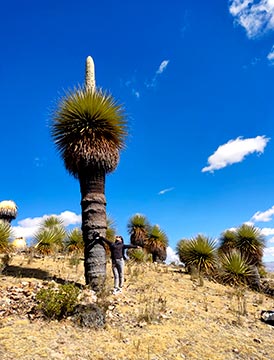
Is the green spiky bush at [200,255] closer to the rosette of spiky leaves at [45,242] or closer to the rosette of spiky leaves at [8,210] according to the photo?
the rosette of spiky leaves at [45,242]

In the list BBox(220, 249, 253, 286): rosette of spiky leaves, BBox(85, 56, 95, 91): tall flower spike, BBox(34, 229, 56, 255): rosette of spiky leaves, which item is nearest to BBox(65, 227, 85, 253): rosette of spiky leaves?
BBox(34, 229, 56, 255): rosette of spiky leaves

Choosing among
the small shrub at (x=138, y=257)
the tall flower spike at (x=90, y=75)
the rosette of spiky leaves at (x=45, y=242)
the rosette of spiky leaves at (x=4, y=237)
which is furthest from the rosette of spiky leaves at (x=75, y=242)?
the tall flower spike at (x=90, y=75)

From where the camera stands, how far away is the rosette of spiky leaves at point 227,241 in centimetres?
1911

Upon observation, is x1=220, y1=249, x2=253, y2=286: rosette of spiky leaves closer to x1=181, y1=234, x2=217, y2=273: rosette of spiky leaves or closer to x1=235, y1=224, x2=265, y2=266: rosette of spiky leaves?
x1=181, y1=234, x2=217, y2=273: rosette of spiky leaves

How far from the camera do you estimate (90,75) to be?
12.5 meters

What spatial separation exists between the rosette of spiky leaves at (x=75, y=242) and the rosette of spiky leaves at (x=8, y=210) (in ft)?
17.4

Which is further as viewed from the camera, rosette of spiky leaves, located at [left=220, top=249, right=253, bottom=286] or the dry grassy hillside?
rosette of spiky leaves, located at [left=220, top=249, right=253, bottom=286]

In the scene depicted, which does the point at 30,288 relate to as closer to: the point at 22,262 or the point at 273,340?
the point at 22,262

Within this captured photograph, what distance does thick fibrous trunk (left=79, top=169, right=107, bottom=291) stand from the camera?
32.7 ft

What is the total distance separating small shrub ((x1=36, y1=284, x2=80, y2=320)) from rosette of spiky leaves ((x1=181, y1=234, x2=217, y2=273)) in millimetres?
8244

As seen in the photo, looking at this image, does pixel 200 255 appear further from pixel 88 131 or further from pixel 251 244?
pixel 88 131

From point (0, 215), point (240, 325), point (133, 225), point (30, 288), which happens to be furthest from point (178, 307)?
point (0, 215)

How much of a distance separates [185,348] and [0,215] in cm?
1691

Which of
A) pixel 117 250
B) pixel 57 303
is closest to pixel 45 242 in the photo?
pixel 117 250
